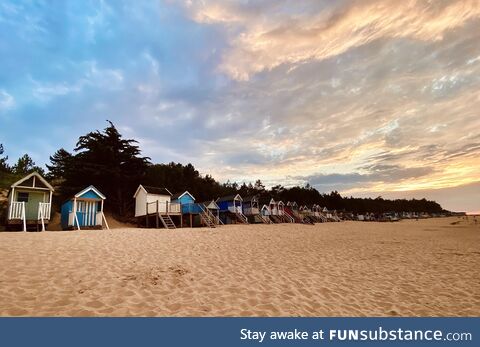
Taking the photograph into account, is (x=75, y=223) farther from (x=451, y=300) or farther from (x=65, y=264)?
(x=451, y=300)

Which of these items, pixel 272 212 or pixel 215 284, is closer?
pixel 215 284

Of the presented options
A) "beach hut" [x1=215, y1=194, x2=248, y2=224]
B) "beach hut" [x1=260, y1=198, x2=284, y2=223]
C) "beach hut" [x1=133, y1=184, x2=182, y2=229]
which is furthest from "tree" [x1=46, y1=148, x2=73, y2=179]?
"beach hut" [x1=260, y1=198, x2=284, y2=223]

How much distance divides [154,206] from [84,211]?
7.55 m

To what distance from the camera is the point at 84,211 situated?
23750mm

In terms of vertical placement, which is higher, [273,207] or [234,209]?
[273,207]

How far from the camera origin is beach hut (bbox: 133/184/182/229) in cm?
2805

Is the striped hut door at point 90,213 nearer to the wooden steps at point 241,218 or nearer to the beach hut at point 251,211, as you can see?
the wooden steps at point 241,218

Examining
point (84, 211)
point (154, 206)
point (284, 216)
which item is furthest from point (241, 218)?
point (84, 211)

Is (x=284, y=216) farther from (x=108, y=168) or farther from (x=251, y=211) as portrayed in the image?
(x=108, y=168)

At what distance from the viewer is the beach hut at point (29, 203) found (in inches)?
784

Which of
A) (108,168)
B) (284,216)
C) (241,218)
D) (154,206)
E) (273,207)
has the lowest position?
(284,216)
